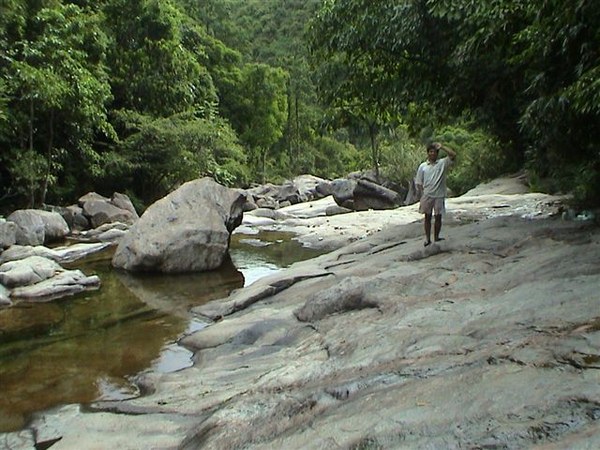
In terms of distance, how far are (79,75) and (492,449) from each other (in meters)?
19.3


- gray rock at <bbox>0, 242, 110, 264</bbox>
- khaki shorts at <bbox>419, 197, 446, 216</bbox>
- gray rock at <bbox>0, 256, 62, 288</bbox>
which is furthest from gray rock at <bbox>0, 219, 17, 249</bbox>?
khaki shorts at <bbox>419, 197, 446, 216</bbox>

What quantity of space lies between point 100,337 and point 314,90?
1700 centimetres

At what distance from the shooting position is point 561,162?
1098cm

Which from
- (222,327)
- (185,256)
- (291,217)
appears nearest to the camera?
(222,327)

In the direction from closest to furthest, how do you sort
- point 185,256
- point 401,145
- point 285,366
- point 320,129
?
point 285,366 → point 185,256 → point 320,129 → point 401,145

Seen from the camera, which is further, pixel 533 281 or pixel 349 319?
pixel 349 319

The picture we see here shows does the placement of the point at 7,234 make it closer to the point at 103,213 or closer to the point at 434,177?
the point at 103,213

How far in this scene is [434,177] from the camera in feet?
29.0

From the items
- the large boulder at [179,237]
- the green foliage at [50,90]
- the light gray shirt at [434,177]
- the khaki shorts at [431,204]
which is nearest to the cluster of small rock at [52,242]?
the large boulder at [179,237]

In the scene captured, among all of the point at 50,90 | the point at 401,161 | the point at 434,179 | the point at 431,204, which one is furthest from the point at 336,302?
the point at 401,161

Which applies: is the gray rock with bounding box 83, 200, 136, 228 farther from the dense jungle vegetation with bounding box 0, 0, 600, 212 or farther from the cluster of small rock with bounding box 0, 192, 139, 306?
the dense jungle vegetation with bounding box 0, 0, 600, 212

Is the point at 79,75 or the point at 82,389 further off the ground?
the point at 79,75

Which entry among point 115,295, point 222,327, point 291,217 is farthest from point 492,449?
point 291,217

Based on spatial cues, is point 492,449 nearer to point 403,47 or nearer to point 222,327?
point 222,327
